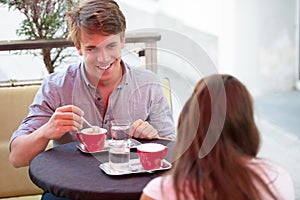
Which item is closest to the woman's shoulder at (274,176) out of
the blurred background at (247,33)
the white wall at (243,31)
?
the blurred background at (247,33)

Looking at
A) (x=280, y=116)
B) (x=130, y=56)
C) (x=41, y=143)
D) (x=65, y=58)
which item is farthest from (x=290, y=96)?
(x=41, y=143)

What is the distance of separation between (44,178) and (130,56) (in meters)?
0.89

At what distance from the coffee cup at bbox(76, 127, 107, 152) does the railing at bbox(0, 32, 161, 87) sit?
749mm

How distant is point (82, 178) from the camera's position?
145cm

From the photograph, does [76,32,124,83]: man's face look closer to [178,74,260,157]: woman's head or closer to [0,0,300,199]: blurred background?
[178,74,260,157]: woman's head

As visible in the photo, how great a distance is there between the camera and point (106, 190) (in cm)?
136

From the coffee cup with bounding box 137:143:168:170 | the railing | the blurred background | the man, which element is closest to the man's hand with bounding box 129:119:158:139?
the man

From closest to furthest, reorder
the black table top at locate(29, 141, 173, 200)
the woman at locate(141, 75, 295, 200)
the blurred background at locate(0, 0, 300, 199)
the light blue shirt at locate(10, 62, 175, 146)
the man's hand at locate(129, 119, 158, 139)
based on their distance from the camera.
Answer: the woman at locate(141, 75, 295, 200) < the black table top at locate(29, 141, 173, 200) < the man's hand at locate(129, 119, 158, 139) < the light blue shirt at locate(10, 62, 175, 146) < the blurred background at locate(0, 0, 300, 199)

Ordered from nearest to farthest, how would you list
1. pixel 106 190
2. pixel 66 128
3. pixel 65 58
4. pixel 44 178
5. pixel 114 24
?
pixel 106 190, pixel 44 178, pixel 66 128, pixel 114 24, pixel 65 58

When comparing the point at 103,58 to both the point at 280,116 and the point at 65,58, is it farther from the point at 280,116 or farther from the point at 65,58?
the point at 280,116

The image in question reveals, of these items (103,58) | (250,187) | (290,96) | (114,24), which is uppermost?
(114,24)

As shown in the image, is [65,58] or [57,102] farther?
[65,58]

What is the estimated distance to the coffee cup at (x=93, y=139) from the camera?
1.71m

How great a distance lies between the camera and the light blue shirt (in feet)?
6.54
